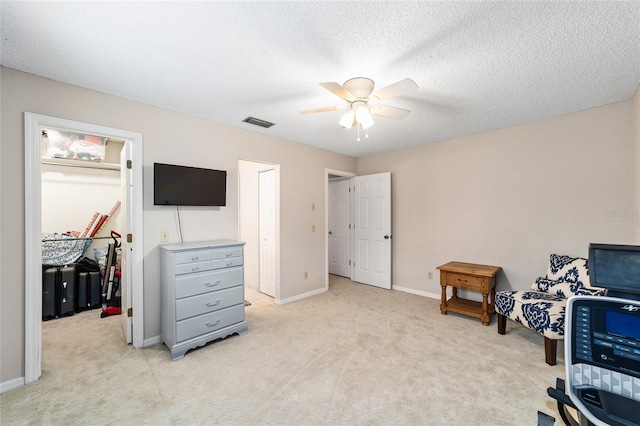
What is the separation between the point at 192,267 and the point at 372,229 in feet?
10.4

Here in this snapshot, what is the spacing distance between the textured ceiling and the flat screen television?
4.53 feet

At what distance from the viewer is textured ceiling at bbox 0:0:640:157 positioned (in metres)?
1.48

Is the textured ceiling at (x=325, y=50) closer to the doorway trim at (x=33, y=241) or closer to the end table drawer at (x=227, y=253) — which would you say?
the doorway trim at (x=33, y=241)

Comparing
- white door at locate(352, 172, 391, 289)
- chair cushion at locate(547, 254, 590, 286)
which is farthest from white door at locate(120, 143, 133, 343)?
chair cushion at locate(547, 254, 590, 286)

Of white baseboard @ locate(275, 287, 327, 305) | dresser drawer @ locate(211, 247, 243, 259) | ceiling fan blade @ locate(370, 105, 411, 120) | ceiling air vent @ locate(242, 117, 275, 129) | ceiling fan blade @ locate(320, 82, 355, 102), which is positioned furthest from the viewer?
white baseboard @ locate(275, 287, 327, 305)

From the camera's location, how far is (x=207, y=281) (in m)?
2.66

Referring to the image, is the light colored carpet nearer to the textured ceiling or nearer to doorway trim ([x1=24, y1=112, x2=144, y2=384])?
doorway trim ([x1=24, y1=112, x2=144, y2=384])

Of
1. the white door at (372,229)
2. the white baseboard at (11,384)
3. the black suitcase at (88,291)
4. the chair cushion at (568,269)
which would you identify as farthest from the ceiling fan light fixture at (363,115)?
the black suitcase at (88,291)

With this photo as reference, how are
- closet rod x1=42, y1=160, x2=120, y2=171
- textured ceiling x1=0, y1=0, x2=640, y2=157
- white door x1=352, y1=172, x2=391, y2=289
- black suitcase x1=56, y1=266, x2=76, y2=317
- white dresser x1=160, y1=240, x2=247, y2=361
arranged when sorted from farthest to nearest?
white door x1=352, y1=172, x2=391, y2=289 < closet rod x1=42, y1=160, x2=120, y2=171 < black suitcase x1=56, y1=266, x2=76, y2=317 < white dresser x1=160, y1=240, x2=247, y2=361 < textured ceiling x1=0, y1=0, x2=640, y2=157

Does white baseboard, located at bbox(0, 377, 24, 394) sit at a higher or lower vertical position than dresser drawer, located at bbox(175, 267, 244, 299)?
lower

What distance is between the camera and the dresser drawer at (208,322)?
248cm

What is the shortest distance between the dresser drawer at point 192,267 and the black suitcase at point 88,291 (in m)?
2.14

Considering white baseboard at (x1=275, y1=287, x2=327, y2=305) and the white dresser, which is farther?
white baseboard at (x1=275, y1=287, x2=327, y2=305)

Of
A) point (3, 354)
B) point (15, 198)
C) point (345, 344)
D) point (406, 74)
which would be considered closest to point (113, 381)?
point (3, 354)
